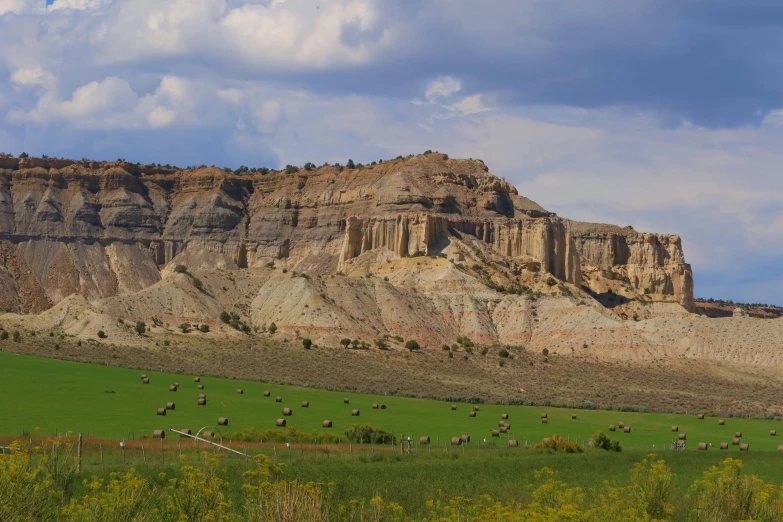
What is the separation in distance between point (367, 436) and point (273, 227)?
13568 cm

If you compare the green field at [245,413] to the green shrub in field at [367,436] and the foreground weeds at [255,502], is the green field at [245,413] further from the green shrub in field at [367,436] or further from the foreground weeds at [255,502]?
the foreground weeds at [255,502]

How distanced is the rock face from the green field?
76.4m

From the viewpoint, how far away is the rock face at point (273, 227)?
5846 inches

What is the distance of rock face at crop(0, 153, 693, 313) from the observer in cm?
14850

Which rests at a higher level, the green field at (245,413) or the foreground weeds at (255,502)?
the foreground weeds at (255,502)

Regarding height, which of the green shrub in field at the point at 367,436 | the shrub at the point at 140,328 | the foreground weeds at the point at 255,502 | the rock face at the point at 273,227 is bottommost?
the green shrub in field at the point at 367,436

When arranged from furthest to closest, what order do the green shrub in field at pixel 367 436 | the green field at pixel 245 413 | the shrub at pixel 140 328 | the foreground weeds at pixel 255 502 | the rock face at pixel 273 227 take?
the rock face at pixel 273 227 → the shrub at pixel 140 328 → the green field at pixel 245 413 → the green shrub in field at pixel 367 436 → the foreground weeds at pixel 255 502

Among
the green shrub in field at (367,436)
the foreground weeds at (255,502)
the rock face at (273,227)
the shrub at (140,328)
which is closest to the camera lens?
the foreground weeds at (255,502)

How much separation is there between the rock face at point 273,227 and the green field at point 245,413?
7643 centimetres

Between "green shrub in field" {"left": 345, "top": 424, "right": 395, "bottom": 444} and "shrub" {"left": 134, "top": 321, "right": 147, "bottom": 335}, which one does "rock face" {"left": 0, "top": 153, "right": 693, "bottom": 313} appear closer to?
"shrub" {"left": 134, "top": 321, "right": 147, "bottom": 335}

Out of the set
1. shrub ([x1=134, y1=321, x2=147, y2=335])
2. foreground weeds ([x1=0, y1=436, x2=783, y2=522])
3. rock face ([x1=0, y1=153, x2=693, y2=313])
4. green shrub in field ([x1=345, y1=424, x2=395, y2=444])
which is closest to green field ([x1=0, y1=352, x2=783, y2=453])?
green shrub in field ([x1=345, y1=424, x2=395, y2=444])

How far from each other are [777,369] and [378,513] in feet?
290

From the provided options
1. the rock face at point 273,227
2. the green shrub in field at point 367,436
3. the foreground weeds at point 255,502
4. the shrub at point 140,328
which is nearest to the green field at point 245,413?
→ the green shrub in field at point 367,436

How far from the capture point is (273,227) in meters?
177
